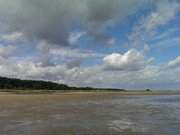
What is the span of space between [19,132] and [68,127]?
8.36ft

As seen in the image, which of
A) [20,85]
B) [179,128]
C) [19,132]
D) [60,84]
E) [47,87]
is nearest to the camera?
[19,132]

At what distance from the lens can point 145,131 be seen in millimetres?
12047

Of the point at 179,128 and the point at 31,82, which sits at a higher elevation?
the point at 31,82

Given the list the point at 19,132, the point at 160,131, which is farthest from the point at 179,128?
the point at 19,132

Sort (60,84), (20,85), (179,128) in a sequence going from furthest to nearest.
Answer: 1. (60,84)
2. (20,85)
3. (179,128)

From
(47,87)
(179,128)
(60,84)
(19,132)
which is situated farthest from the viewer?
(60,84)

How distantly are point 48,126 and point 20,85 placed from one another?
92085 mm

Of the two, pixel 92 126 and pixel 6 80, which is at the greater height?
pixel 6 80

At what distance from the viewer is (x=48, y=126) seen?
44.6 feet

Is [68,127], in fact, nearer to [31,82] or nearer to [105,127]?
[105,127]

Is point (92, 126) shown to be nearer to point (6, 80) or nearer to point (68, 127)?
point (68, 127)

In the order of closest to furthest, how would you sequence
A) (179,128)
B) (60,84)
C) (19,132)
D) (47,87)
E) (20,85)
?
(19,132) < (179,128) < (20,85) < (47,87) < (60,84)

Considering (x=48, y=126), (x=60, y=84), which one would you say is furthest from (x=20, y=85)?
(x=48, y=126)

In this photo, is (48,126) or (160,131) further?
(48,126)
